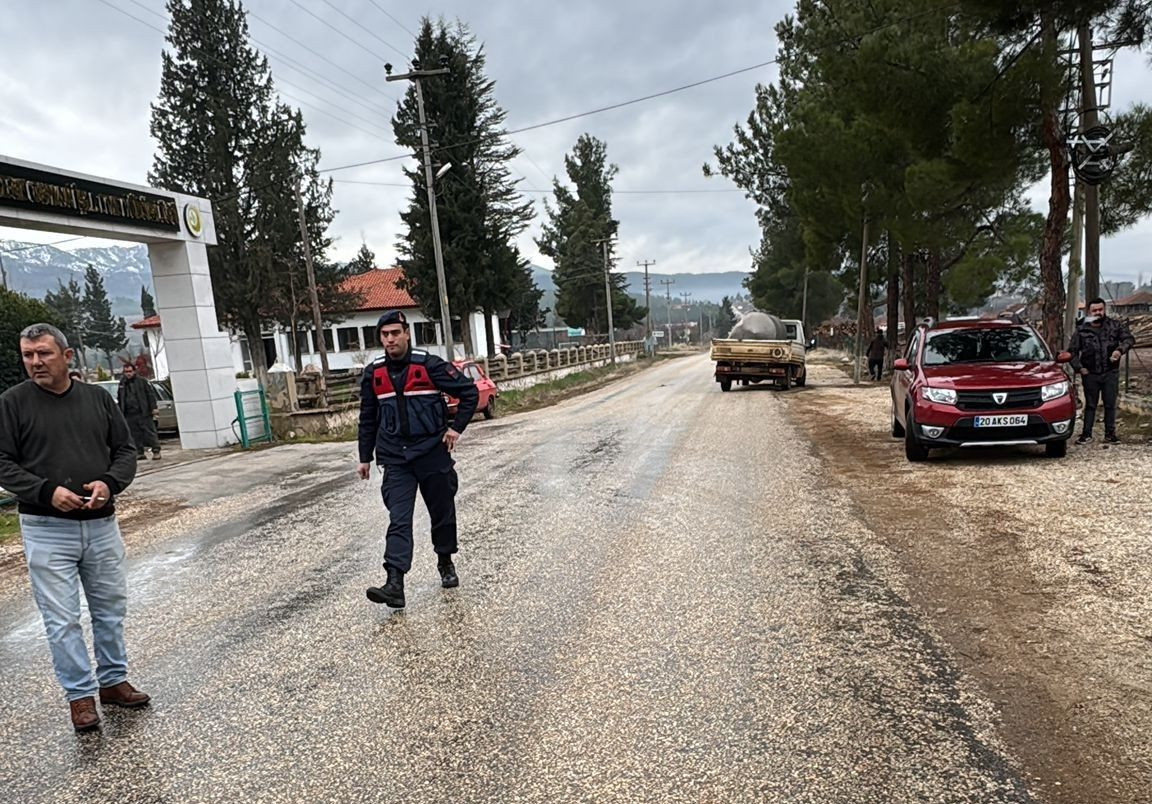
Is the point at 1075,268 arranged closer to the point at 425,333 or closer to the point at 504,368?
the point at 504,368

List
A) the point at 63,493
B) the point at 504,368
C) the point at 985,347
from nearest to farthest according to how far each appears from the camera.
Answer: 1. the point at 63,493
2. the point at 985,347
3. the point at 504,368

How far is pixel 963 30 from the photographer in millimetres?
11781

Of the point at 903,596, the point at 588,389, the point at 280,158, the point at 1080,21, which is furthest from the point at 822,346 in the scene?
the point at 903,596

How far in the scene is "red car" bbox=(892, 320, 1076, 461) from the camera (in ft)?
27.5

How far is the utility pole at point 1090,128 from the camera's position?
11367 mm

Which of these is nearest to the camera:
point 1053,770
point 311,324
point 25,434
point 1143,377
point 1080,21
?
point 1053,770

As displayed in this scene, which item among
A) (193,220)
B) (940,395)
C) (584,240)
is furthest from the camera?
(584,240)

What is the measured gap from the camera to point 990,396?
8406 mm

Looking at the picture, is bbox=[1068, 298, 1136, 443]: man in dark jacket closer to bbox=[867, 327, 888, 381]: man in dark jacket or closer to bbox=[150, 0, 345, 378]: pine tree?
bbox=[867, 327, 888, 381]: man in dark jacket

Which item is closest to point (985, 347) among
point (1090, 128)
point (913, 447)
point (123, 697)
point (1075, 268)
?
point (913, 447)

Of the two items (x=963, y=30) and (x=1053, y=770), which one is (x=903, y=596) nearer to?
(x=1053, y=770)

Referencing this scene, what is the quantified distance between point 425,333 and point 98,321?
78852 millimetres

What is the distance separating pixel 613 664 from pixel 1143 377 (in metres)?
15.0

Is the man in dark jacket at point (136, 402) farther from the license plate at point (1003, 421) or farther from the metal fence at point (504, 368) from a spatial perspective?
the license plate at point (1003, 421)
